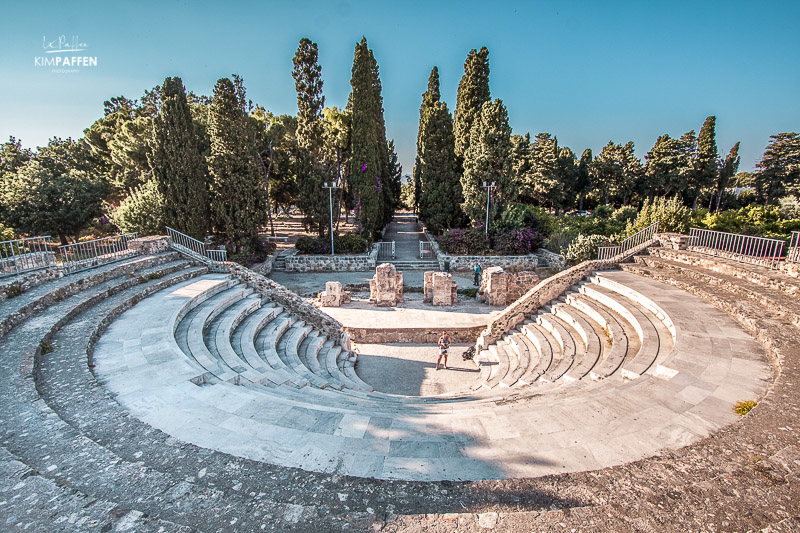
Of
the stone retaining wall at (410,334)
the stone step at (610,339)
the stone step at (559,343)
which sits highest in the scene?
the stone step at (610,339)

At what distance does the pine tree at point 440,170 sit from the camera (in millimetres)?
24219

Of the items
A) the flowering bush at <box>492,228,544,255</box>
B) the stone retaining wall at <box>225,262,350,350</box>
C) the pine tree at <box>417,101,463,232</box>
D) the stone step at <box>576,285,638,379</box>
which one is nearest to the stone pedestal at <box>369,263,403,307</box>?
the stone retaining wall at <box>225,262,350,350</box>

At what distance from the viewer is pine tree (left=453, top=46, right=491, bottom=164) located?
78.3 feet

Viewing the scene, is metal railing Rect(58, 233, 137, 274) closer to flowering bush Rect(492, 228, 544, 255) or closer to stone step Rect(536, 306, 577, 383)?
stone step Rect(536, 306, 577, 383)

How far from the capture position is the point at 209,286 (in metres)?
10.7

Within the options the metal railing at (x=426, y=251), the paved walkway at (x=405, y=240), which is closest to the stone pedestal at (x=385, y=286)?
Result: the paved walkway at (x=405, y=240)

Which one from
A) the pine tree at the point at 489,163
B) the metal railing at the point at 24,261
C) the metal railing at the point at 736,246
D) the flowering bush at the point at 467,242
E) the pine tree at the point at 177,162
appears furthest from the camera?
the flowering bush at the point at 467,242

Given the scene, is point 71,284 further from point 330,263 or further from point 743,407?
point 743,407

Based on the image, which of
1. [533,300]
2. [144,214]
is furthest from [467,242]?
[144,214]

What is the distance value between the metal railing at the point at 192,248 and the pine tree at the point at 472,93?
16833 millimetres

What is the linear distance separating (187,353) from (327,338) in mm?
4511

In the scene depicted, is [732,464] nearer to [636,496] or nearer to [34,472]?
[636,496]

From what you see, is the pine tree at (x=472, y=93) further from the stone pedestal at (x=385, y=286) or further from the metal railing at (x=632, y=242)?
the stone pedestal at (x=385, y=286)

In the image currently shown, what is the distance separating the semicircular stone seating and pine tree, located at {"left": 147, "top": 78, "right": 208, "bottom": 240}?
8.90 m
